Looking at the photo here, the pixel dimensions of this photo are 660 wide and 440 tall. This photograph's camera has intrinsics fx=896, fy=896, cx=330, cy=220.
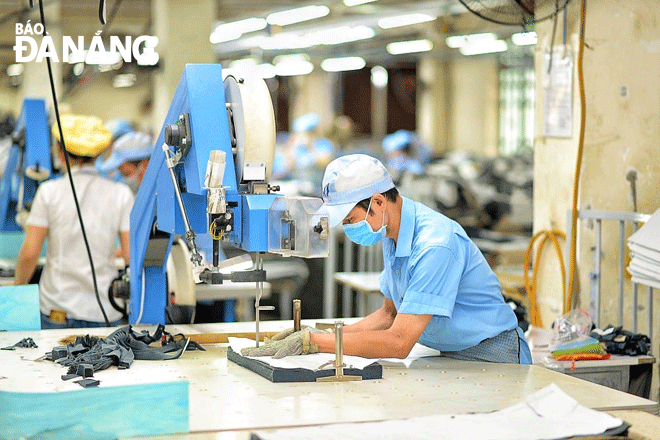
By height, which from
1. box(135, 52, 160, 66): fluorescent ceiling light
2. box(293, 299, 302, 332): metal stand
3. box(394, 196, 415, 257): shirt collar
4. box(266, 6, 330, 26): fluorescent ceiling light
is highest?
box(266, 6, 330, 26): fluorescent ceiling light

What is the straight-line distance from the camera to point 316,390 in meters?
2.38

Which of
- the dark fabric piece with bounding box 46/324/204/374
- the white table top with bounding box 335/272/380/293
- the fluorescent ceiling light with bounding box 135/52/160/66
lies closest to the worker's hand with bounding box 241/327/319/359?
the dark fabric piece with bounding box 46/324/204/374

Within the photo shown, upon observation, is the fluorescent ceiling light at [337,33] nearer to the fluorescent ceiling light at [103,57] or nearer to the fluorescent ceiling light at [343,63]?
the fluorescent ceiling light at [343,63]

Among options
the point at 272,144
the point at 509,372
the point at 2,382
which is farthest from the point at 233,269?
the point at 509,372

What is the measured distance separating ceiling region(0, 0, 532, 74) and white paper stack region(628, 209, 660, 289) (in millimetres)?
5534

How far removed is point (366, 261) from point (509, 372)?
4.86 m

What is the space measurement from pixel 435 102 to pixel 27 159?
→ 18.5 metres

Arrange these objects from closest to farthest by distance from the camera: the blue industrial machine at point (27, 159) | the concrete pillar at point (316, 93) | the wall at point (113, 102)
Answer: the blue industrial machine at point (27, 159) < the concrete pillar at point (316, 93) < the wall at point (113, 102)

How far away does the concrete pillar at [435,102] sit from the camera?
22.3 m

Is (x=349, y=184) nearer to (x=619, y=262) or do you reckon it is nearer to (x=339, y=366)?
(x=339, y=366)

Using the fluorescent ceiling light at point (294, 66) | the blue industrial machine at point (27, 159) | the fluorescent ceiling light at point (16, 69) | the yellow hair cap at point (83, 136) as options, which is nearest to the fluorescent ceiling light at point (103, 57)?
the yellow hair cap at point (83, 136)

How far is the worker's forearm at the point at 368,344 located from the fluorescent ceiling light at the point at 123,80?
19.9 metres

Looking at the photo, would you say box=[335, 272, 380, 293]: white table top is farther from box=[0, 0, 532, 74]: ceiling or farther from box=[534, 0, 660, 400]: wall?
box=[0, 0, 532, 74]: ceiling

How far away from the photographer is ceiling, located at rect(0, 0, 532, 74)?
35.9 ft
